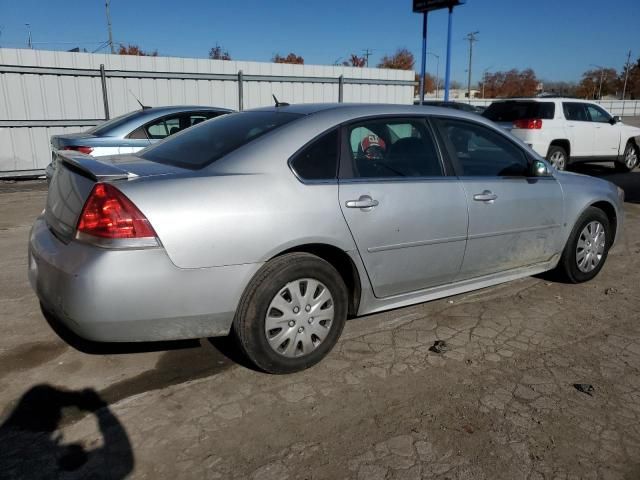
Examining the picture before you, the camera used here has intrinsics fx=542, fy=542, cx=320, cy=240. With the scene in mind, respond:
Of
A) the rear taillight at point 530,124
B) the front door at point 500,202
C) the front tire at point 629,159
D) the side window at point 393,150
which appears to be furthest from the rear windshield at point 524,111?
the side window at point 393,150

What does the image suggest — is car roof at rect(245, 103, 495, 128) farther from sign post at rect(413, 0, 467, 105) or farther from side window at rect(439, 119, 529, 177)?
sign post at rect(413, 0, 467, 105)

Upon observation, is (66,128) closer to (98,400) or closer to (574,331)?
(98,400)

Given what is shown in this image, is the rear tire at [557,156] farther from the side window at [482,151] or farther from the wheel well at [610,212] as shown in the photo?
the side window at [482,151]

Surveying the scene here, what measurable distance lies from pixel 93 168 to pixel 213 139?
82cm

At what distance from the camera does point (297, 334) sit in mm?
3115

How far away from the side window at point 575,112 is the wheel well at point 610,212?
7260mm

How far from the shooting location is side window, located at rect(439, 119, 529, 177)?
387cm

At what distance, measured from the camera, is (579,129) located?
11.6 metres

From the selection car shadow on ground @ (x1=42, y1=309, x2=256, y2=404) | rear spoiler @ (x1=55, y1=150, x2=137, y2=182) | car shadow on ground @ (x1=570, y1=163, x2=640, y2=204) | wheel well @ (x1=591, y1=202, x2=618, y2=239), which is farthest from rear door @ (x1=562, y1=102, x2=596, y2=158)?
rear spoiler @ (x1=55, y1=150, x2=137, y2=182)

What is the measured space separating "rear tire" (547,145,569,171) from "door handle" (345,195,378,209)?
911 centimetres

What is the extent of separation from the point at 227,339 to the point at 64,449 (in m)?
1.33

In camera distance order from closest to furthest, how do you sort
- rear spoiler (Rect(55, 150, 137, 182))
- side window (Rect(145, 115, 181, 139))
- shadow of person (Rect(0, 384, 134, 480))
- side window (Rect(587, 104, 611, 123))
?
shadow of person (Rect(0, 384, 134, 480)) → rear spoiler (Rect(55, 150, 137, 182)) → side window (Rect(145, 115, 181, 139)) → side window (Rect(587, 104, 611, 123))

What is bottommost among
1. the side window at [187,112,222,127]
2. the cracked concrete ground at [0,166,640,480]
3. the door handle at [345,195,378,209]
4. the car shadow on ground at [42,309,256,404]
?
the cracked concrete ground at [0,166,640,480]

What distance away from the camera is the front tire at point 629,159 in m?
12.9
